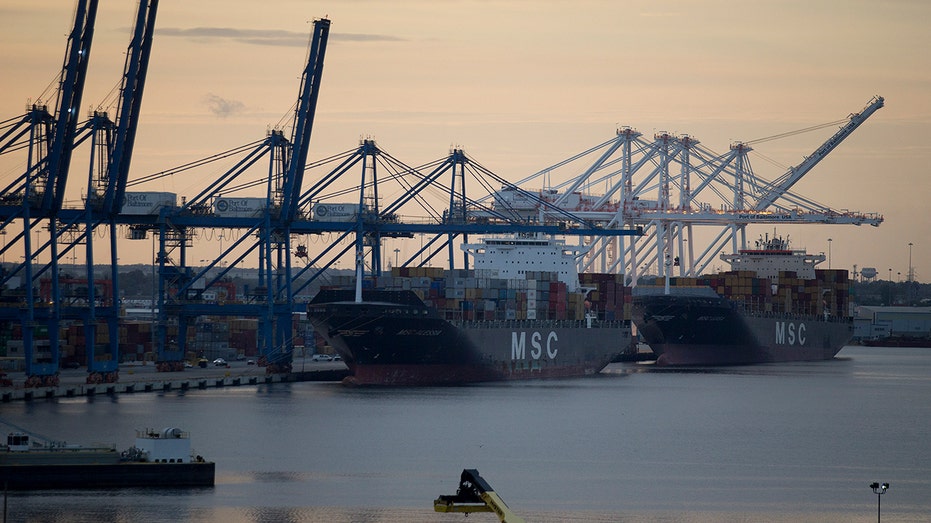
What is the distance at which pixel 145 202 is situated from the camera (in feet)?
213

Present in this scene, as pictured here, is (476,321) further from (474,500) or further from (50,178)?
(474,500)

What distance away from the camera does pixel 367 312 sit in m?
59.6

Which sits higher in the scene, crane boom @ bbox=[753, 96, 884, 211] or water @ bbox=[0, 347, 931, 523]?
crane boom @ bbox=[753, 96, 884, 211]

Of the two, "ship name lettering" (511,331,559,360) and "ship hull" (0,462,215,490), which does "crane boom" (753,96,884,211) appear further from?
"ship hull" (0,462,215,490)

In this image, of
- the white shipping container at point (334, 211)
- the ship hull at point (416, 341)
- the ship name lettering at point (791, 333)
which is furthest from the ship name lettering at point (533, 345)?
the ship name lettering at point (791, 333)

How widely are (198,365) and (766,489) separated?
47.2m

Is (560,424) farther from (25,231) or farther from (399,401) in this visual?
(25,231)

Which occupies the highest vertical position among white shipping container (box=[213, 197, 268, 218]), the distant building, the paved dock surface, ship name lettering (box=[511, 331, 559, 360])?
white shipping container (box=[213, 197, 268, 218])

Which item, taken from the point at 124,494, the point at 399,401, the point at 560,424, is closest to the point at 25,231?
the point at 399,401

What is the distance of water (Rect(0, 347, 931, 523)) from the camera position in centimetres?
3250

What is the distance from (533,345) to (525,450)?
2667 cm

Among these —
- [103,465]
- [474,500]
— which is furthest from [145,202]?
[474,500]

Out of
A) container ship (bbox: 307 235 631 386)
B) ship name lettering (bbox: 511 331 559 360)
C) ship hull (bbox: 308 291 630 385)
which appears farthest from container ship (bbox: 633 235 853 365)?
ship hull (bbox: 308 291 630 385)

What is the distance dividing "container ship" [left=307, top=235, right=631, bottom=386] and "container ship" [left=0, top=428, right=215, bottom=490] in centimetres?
2597
